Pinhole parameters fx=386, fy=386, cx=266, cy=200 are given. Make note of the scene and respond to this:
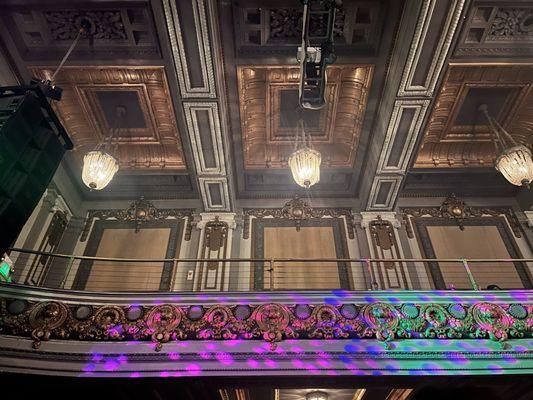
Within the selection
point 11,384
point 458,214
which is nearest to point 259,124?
point 458,214

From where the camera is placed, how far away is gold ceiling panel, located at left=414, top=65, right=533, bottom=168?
19.2 ft

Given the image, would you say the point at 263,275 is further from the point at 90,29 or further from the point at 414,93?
the point at 90,29

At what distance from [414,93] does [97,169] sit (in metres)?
4.73

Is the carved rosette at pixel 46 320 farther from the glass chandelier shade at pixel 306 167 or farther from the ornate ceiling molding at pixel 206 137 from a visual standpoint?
the glass chandelier shade at pixel 306 167

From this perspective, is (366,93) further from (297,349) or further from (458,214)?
(297,349)

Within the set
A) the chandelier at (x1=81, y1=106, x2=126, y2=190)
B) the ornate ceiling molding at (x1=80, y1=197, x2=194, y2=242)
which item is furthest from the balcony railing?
the chandelier at (x1=81, y1=106, x2=126, y2=190)

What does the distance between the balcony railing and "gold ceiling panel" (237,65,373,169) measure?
1.94m

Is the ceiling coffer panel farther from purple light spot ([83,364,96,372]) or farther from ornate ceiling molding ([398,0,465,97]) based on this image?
purple light spot ([83,364,96,372])

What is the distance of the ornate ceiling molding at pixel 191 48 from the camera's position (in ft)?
15.7

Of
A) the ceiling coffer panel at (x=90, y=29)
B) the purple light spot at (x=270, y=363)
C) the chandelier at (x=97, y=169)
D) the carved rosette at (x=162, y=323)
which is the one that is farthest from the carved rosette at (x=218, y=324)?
the ceiling coffer panel at (x=90, y=29)

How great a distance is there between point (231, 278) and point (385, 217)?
3.10 meters

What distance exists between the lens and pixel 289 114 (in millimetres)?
6469

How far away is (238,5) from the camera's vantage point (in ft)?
16.3

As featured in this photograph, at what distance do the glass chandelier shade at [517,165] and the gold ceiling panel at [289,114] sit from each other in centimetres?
222
